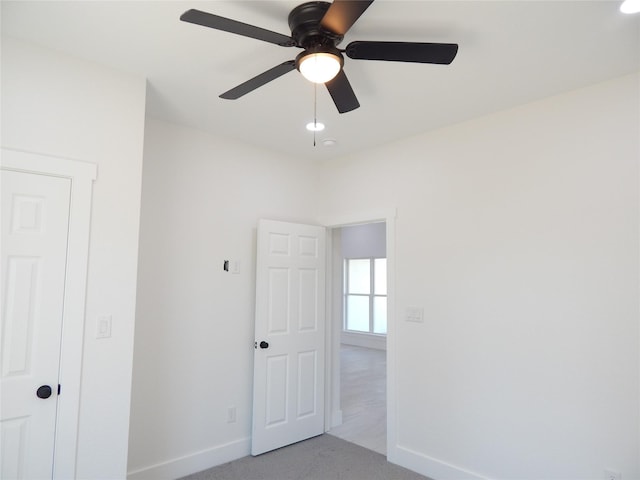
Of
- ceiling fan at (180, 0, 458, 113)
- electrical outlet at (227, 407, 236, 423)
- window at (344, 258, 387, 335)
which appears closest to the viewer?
ceiling fan at (180, 0, 458, 113)

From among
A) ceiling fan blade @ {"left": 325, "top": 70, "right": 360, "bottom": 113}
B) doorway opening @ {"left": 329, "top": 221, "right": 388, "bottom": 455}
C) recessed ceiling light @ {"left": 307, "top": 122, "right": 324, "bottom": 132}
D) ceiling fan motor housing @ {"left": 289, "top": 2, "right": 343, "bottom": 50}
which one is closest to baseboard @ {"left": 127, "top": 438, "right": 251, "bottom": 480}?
doorway opening @ {"left": 329, "top": 221, "right": 388, "bottom": 455}

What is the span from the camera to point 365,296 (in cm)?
916

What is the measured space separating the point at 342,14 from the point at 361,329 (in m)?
8.31

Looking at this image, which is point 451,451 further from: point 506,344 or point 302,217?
point 302,217

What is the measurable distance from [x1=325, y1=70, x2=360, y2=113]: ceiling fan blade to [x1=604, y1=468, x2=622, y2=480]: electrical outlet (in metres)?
2.57

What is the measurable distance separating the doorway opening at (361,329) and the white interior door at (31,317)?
2643 millimetres

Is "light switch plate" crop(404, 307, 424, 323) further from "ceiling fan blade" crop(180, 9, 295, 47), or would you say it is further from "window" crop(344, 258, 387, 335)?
"window" crop(344, 258, 387, 335)

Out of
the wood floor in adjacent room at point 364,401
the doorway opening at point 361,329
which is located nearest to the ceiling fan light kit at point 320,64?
the doorway opening at point 361,329

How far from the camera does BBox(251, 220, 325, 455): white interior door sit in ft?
11.7

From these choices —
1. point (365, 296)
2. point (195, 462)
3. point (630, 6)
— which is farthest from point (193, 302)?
point (365, 296)

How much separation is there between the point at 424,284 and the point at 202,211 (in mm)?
A: 1976

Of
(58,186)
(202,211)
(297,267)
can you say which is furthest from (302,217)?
(58,186)

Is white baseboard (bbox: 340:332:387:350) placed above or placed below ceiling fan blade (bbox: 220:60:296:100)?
below

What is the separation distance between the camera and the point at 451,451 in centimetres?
303
